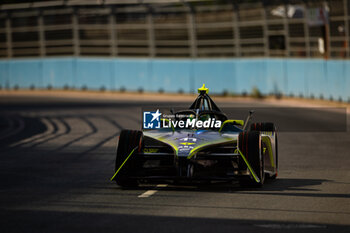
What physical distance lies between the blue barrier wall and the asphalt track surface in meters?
12.1

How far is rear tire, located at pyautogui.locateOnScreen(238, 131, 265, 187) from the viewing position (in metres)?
11.6

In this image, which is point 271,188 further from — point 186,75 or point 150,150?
point 186,75

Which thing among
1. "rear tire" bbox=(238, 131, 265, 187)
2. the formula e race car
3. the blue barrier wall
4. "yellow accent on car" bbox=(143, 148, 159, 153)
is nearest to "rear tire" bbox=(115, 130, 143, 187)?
the formula e race car

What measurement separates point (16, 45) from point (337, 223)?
120ft

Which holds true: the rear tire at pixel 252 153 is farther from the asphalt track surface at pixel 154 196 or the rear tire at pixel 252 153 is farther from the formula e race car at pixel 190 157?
the asphalt track surface at pixel 154 196

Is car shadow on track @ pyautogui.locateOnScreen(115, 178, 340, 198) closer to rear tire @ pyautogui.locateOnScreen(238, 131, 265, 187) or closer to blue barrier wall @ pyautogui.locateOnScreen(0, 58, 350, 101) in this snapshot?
rear tire @ pyautogui.locateOnScreen(238, 131, 265, 187)

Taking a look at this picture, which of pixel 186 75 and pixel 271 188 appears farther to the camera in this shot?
pixel 186 75

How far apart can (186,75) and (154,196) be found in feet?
91.0

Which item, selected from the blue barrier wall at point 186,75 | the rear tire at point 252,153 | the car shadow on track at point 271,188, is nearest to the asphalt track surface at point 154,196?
the car shadow on track at point 271,188

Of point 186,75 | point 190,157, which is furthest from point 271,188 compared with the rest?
point 186,75

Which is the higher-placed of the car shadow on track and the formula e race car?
the formula e race car

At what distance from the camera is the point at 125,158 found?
1183 cm

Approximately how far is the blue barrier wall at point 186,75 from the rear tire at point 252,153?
62.8 feet

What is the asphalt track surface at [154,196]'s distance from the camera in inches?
349
